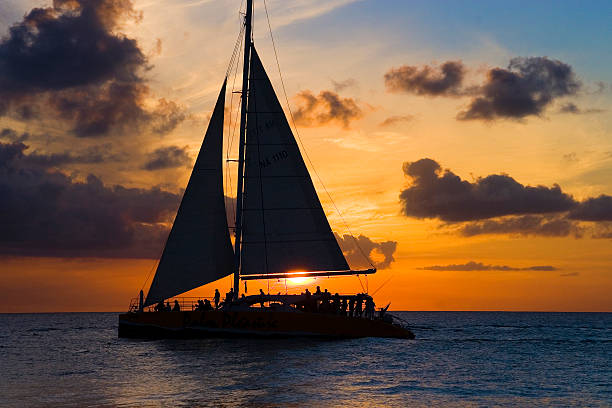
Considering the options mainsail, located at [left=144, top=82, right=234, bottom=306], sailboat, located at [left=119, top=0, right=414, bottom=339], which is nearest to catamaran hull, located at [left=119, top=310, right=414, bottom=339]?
sailboat, located at [left=119, top=0, right=414, bottom=339]

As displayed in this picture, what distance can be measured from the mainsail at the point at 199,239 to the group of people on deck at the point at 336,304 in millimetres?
4992

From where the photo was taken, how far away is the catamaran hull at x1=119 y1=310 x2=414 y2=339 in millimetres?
39094

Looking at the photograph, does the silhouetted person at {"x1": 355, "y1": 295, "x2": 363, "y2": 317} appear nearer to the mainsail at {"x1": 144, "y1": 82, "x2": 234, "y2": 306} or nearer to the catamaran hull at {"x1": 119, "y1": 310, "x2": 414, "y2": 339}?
the catamaran hull at {"x1": 119, "y1": 310, "x2": 414, "y2": 339}

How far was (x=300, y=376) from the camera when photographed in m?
29.2

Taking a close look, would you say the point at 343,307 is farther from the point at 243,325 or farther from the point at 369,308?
the point at 243,325

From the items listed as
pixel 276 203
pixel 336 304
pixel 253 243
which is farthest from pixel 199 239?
pixel 336 304

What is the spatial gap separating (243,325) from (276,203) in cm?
741

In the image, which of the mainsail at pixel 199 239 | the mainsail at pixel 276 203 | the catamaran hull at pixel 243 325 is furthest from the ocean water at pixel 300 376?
the mainsail at pixel 276 203

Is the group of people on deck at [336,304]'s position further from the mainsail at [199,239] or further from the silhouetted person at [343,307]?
the mainsail at [199,239]

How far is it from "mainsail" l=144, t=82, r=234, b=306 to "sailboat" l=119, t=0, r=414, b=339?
59 mm

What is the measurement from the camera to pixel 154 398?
23812 mm

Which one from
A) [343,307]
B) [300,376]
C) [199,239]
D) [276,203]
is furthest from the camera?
[343,307]

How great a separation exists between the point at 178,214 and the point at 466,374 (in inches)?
740

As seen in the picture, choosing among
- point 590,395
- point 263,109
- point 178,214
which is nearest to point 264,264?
point 178,214
